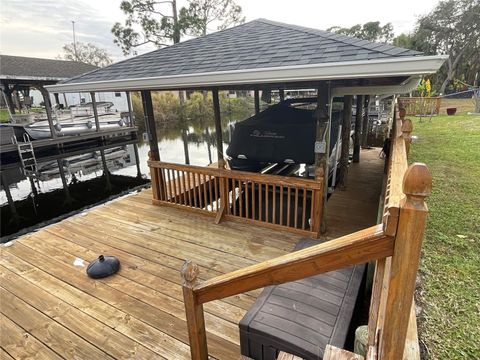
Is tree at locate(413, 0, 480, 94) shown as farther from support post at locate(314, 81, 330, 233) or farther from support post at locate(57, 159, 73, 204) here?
support post at locate(57, 159, 73, 204)

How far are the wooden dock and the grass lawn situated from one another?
41.6 inches

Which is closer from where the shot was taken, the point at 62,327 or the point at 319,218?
the point at 62,327

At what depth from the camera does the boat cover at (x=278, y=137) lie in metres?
4.83

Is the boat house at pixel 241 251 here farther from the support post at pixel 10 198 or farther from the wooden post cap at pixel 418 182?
the support post at pixel 10 198

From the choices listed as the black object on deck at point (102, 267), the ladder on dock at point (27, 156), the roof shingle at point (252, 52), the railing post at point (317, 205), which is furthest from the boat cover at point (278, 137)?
the ladder on dock at point (27, 156)

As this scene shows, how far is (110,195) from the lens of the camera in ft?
26.2

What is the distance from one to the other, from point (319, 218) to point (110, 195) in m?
6.36

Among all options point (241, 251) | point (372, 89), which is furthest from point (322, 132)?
point (241, 251)

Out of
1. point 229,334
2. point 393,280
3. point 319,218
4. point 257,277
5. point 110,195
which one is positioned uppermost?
point 393,280

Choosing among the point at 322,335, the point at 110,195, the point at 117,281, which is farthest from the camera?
the point at 110,195

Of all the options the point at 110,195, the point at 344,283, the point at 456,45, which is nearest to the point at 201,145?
the point at 110,195

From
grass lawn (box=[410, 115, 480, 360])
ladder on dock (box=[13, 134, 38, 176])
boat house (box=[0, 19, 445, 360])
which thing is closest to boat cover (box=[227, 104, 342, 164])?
boat house (box=[0, 19, 445, 360])

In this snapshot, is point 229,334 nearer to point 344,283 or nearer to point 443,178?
point 344,283

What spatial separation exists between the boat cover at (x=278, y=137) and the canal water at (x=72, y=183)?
3779 millimetres
